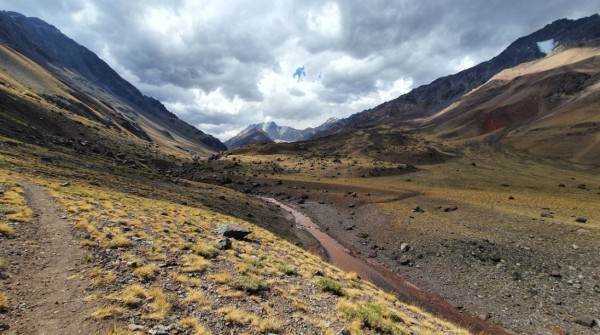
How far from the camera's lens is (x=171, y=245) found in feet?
65.0

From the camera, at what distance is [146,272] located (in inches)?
555

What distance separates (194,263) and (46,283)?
670 cm

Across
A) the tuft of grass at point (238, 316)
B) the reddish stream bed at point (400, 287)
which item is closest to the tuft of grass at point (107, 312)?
the tuft of grass at point (238, 316)

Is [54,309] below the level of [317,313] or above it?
above

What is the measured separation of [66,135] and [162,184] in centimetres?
5706

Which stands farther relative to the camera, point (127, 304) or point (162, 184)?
point (162, 184)

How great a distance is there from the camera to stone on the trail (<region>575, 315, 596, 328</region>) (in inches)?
873

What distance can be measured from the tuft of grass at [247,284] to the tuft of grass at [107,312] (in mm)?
5615

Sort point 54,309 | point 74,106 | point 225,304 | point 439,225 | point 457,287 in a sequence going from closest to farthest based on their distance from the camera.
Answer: point 54,309 < point 225,304 < point 457,287 < point 439,225 < point 74,106

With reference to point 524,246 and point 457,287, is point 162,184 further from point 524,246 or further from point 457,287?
point 524,246

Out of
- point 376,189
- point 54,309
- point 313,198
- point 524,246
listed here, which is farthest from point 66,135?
point 524,246

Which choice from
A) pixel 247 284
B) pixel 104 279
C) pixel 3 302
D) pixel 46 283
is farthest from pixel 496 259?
pixel 3 302

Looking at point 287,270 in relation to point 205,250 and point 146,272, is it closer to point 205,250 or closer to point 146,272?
point 205,250

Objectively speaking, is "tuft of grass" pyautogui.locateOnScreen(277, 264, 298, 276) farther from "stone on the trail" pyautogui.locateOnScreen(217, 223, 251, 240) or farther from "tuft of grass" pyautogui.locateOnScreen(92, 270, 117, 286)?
"tuft of grass" pyautogui.locateOnScreen(92, 270, 117, 286)
